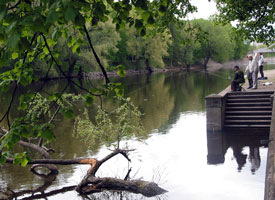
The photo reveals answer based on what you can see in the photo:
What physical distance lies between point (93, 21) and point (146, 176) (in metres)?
7.64

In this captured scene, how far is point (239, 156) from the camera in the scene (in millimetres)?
13359

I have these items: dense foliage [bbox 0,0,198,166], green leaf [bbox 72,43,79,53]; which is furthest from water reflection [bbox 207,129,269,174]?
dense foliage [bbox 0,0,198,166]

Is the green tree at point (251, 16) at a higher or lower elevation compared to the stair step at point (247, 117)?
higher

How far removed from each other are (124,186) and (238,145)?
6.05 meters

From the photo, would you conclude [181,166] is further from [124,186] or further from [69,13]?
[69,13]

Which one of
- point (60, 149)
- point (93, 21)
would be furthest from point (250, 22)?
point (93, 21)

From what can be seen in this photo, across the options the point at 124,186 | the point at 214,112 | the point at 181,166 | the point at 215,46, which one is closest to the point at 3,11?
the point at 124,186

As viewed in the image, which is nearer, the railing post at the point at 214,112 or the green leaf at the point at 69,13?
the green leaf at the point at 69,13

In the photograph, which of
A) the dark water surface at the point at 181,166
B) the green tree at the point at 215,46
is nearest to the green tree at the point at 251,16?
the dark water surface at the point at 181,166

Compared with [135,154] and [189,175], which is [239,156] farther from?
[135,154]

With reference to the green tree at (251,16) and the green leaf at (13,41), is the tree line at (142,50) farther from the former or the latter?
the green leaf at (13,41)

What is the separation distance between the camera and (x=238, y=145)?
14.7 meters

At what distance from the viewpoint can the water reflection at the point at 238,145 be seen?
41.9ft

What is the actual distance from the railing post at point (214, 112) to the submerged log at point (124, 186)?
6659 millimetres
